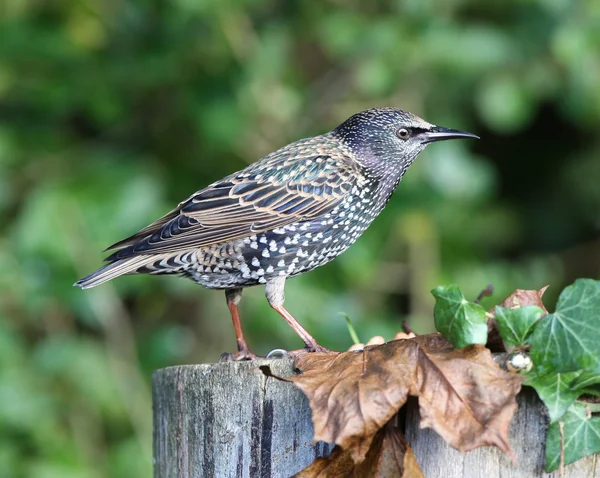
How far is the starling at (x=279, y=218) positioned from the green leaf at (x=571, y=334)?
1.41 m

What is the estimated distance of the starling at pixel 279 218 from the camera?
353cm

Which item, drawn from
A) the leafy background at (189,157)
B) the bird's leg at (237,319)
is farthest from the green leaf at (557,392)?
the leafy background at (189,157)

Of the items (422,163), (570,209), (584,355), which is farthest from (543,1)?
(584,355)

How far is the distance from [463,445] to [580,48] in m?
4.11

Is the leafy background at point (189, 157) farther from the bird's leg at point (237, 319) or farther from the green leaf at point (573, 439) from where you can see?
the green leaf at point (573, 439)

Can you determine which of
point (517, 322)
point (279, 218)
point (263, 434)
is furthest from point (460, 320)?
point (279, 218)

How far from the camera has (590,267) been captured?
7148 millimetres

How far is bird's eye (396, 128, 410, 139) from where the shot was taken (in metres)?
3.81

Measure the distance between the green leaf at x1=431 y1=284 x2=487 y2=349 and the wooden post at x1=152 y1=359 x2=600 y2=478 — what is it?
0.17m

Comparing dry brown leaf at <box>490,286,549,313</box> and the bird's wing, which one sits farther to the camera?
the bird's wing

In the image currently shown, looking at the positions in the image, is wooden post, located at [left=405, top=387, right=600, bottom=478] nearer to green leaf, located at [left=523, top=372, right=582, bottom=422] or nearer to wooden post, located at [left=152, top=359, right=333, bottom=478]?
green leaf, located at [left=523, top=372, right=582, bottom=422]

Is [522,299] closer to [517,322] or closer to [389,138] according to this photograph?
[517,322]

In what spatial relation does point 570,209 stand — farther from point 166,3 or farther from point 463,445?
point 463,445

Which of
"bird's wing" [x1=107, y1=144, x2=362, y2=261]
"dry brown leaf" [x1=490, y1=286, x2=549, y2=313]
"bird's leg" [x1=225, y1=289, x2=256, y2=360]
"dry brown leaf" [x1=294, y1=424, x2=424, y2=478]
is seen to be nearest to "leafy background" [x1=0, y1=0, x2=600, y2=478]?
"bird's leg" [x1=225, y1=289, x2=256, y2=360]
